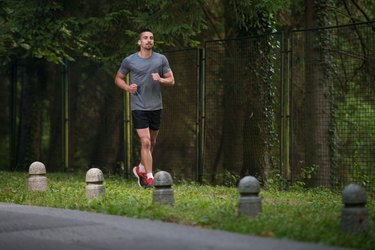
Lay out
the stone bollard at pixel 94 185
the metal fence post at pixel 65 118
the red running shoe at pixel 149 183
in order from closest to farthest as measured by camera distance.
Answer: the stone bollard at pixel 94 185
the red running shoe at pixel 149 183
the metal fence post at pixel 65 118

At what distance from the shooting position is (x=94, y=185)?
1197 centimetres

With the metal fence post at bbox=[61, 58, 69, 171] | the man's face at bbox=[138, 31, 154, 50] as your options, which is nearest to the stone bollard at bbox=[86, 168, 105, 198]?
the man's face at bbox=[138, 31, 154, 50]

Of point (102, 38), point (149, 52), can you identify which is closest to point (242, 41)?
point (149, 52)

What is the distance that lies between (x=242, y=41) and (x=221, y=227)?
26.5ft

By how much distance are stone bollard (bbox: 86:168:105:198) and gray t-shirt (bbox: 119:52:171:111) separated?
92.0 inches

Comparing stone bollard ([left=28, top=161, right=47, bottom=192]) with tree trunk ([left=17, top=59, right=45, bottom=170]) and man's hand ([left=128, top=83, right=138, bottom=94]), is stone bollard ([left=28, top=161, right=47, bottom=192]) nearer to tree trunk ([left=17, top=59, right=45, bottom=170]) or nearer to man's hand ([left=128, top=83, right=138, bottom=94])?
man's hand ([left=128, top=83, right=138, bottom=94])

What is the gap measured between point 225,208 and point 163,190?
2.78 ft

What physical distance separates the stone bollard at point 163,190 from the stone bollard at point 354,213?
2.73m

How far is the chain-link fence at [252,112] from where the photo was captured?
14836 millimetres

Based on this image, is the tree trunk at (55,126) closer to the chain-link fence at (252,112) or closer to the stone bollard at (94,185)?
the chain-link fence at (252,112)

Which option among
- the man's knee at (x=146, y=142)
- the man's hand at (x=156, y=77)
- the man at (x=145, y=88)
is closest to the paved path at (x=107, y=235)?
the man's knee at (x=146, y=142)

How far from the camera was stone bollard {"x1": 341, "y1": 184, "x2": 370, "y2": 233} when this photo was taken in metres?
8.55

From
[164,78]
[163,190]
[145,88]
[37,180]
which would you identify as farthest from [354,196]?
[37,180]

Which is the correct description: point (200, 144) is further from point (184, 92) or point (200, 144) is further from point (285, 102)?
point (285, 102)
